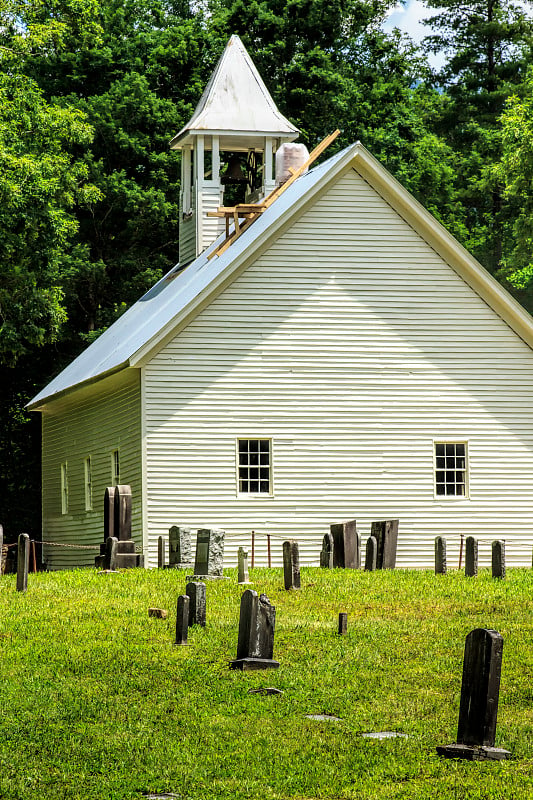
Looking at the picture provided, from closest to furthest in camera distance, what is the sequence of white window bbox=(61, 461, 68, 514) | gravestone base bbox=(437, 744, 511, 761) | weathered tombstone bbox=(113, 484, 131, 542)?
gravestone base bbox=(437, 744, 511, 761)
weathered tombstone bbox=(113, 484, 131, 542)
white window bbox=(61, 461, 68, 514)

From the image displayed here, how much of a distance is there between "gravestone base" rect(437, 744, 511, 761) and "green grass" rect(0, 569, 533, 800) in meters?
0.13

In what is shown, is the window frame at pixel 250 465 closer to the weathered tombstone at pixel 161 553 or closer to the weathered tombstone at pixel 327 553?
the weathered tombstone at pixel 161 553

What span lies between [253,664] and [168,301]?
63.0 feet

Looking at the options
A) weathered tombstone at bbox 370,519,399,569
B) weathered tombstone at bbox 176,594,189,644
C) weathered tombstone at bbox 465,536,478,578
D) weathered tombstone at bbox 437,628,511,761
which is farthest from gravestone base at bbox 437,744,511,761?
weathered tombstone at bbox 370,519,399,569

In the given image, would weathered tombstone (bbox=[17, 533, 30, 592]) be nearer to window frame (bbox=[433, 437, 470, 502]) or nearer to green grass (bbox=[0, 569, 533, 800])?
green grass (bbox=[0, 569, 533, 800])

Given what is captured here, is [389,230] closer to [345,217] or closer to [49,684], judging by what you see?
[345,217]

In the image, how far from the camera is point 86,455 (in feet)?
115

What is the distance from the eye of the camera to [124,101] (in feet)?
157

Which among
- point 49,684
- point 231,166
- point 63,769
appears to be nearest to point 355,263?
point 231,166

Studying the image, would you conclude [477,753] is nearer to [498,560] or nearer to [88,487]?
[498,560]

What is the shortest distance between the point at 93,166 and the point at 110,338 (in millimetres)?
11082

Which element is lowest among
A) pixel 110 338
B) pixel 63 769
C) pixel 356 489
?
pixel 63 769

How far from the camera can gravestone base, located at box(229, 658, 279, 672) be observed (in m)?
15.3

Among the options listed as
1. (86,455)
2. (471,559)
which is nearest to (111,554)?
(471,559)
